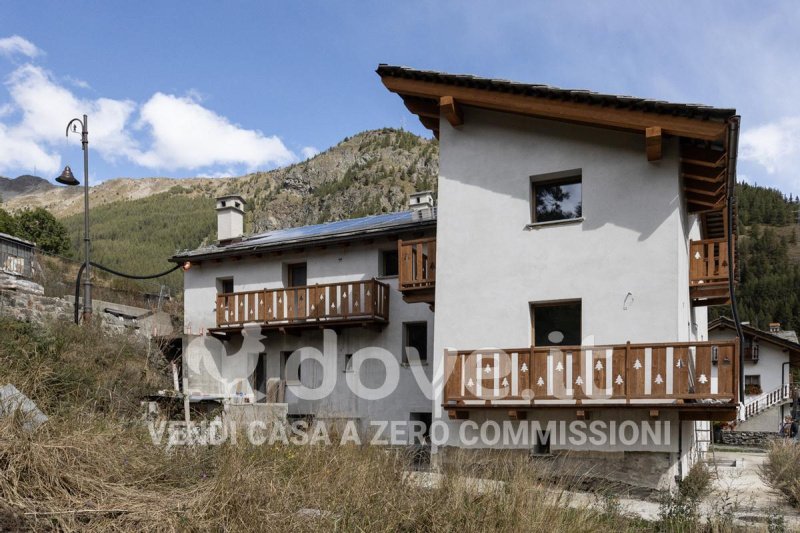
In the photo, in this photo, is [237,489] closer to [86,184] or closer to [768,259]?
[86,184]

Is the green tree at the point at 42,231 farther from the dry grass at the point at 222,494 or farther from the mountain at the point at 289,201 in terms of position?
the dry grass at the point at 222,494

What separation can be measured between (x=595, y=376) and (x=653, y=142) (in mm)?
4236

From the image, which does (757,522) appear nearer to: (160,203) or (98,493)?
(98,493)

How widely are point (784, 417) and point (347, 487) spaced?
33666mm

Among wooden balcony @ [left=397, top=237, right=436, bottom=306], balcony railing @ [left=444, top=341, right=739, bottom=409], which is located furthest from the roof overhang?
balcony railing @ [left=444, top=341, right=739, bottom=409]

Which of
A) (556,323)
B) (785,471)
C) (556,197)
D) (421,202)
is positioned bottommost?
(785,471)

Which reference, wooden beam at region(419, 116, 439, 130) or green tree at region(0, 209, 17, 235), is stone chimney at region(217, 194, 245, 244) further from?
green tree at region(0, 209, 17, 235)

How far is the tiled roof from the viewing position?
37.2ft

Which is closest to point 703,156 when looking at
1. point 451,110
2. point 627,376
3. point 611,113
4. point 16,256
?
point 611,113

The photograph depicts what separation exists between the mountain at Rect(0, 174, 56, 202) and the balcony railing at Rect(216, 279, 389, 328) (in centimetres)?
15278

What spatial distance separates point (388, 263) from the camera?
20188mm

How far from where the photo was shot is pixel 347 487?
7125 millimetres

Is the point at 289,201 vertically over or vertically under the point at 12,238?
over

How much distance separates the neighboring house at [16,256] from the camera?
778 inches
